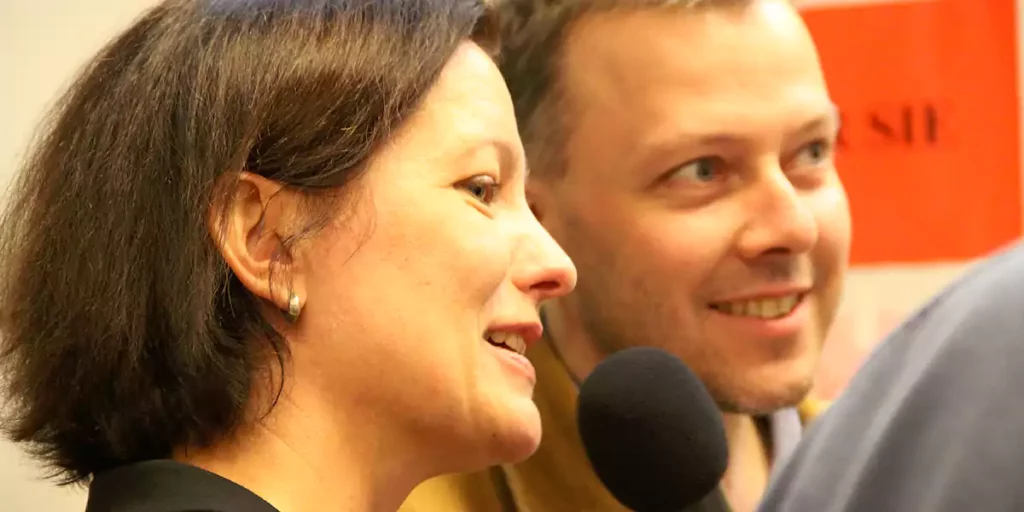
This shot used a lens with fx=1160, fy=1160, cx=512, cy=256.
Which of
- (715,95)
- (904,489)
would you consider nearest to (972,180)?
(715,95)

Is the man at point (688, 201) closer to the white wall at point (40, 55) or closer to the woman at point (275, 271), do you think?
the woman at point (275, 271)

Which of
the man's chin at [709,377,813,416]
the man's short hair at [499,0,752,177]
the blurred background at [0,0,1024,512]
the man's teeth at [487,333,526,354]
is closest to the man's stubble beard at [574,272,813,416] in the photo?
the man's chin at [709,377,813,416]

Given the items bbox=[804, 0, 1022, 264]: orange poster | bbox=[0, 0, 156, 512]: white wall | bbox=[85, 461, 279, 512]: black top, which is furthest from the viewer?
bbox=[804, 0, 1022, 264]: orange poster

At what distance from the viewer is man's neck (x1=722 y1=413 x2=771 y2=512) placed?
39.1 inches

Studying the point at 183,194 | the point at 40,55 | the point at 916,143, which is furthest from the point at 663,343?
the point at 40,55

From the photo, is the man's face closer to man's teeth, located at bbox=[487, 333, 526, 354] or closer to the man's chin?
the man's chin

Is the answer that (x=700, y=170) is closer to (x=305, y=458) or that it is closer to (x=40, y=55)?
(x=305, y=458)

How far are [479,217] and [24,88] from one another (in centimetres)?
73

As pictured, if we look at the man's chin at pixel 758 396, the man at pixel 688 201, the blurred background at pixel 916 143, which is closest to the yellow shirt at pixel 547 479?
the man at pixel 688 201

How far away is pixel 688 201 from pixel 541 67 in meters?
0.17

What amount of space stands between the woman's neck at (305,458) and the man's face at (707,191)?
1.06ft

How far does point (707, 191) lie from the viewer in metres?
0.92

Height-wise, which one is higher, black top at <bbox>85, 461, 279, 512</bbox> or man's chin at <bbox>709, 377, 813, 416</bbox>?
black top at <bbox>85, 461, 279, 512</bbox>

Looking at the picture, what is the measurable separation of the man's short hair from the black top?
0.44 meters
